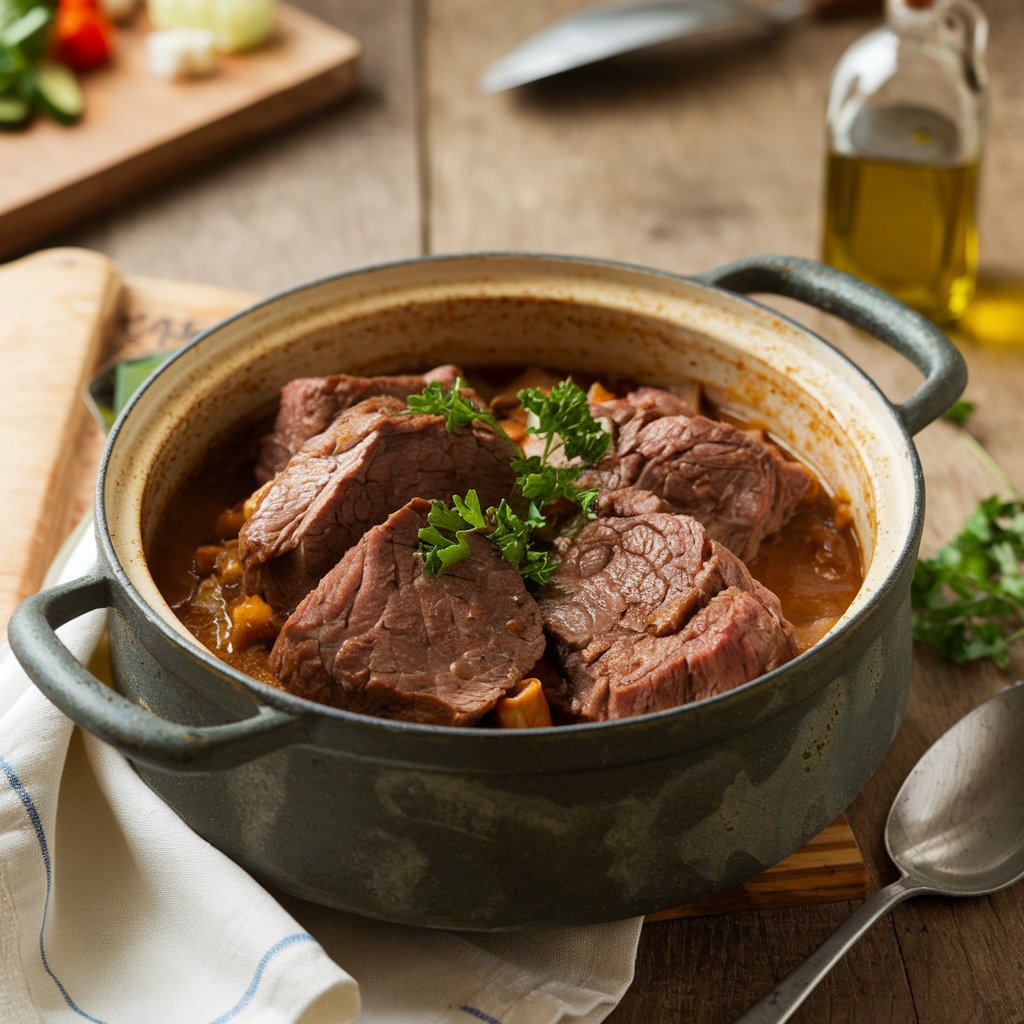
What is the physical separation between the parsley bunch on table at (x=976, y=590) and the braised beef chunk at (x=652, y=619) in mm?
691

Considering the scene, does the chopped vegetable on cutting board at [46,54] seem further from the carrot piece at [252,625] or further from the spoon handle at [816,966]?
the spoon handle at [816,966]

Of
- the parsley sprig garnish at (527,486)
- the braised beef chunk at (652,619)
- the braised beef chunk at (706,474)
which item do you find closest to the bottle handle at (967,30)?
the braised beef chunk at (706,474)

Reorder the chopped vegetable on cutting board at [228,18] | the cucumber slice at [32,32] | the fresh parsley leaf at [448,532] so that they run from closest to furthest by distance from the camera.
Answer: the fresh parsley leaf at [448,532] < the cucumber slice at [32,32] < the chopped vegetable on cutting board at [228,18]

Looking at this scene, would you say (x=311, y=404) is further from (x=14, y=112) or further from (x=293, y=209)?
(x=14, y=112)

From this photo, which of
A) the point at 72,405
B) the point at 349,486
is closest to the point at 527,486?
the point at 349,486

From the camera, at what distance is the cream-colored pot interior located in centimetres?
246

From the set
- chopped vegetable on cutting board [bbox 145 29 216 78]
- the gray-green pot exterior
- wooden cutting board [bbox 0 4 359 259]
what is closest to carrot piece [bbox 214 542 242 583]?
the gray-green pot exterior

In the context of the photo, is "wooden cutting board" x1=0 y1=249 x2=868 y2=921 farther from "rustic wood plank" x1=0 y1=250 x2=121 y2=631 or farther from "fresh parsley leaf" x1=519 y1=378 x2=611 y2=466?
"fresh parsley leaf" x1=519 y1=378 x2=611 y2=466

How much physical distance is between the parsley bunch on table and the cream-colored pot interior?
1.21ft

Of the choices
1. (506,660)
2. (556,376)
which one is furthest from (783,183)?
(506,660)

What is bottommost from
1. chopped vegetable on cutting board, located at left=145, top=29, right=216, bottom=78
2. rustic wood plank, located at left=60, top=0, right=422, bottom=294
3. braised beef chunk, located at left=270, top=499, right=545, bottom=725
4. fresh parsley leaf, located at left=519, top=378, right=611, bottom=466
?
rustic wood plank, located at left=60, top=0, right=422, bottom=294

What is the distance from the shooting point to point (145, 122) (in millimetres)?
4566

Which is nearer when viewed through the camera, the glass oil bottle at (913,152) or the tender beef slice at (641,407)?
the tender beef slice at (641,407)

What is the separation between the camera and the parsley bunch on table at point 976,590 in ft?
9.07
